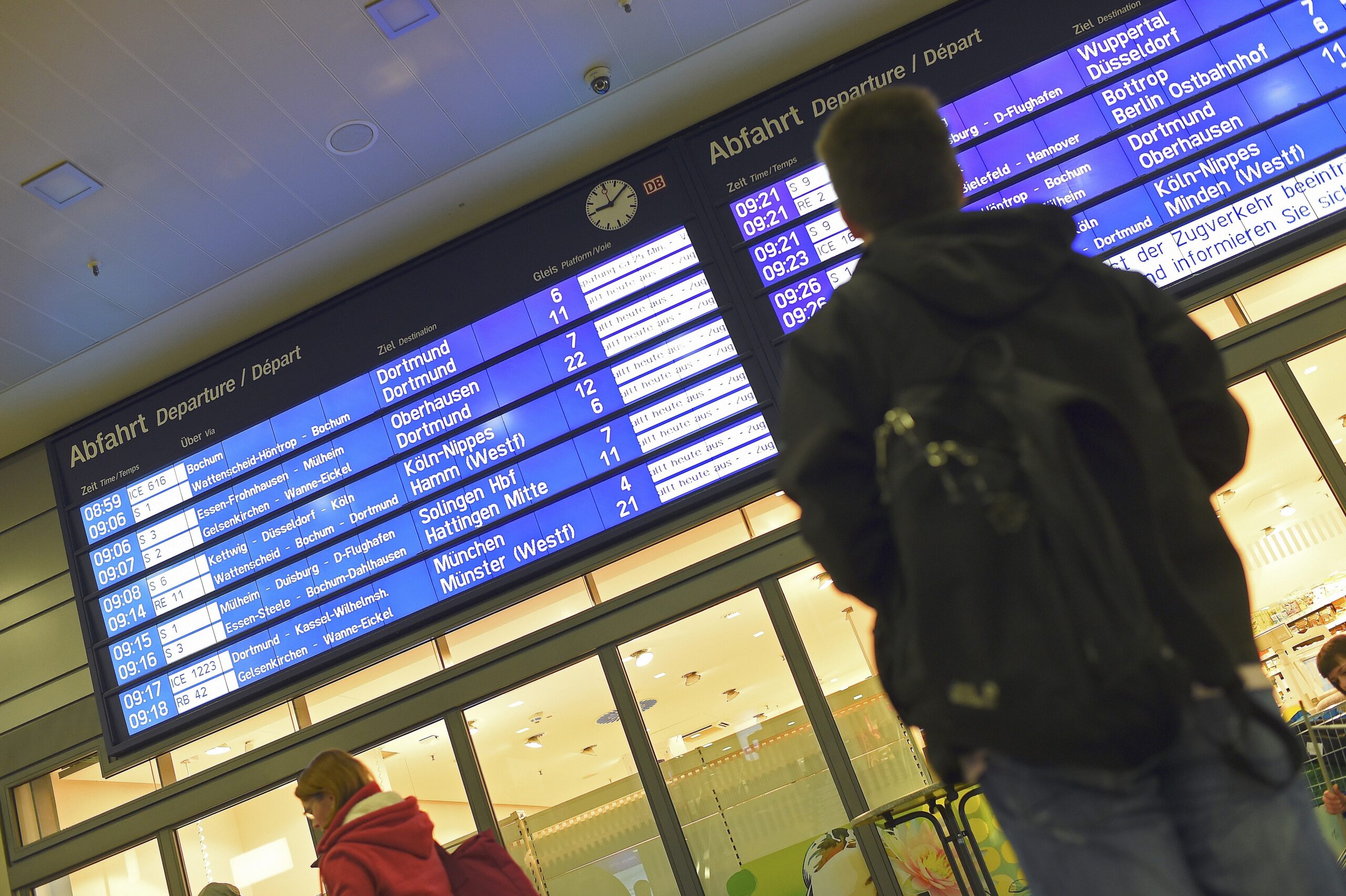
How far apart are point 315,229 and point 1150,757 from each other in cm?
517

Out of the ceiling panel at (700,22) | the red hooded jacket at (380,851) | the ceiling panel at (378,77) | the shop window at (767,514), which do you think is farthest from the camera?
the shop window at (767,514)

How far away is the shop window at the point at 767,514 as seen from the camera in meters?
4.98

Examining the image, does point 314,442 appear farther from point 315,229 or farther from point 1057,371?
point 1057,371

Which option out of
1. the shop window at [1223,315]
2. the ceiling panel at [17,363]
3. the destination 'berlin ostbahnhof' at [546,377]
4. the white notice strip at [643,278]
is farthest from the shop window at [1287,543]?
the ceiling panel at [17,363]

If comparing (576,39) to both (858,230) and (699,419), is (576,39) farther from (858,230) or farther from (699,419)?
(858,230)

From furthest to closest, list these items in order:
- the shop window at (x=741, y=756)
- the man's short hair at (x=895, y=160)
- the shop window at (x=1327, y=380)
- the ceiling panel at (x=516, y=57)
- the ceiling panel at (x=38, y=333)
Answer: the ceiling panel at (x=38, y=333) < the shop window at (x=1327, y=380) < the shop window at (x=741, y=756) < the ceiling panel at (x=516, y=57) < the man's short hair at (x=895, y=160)

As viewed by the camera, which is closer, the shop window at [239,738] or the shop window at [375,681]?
the shop window at [375,681]

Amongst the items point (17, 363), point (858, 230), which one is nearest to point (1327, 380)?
point (858, 230)

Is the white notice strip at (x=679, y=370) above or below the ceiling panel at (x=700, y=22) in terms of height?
below

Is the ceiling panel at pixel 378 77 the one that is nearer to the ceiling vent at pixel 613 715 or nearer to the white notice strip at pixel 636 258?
the white notice strip at pixel 636 258

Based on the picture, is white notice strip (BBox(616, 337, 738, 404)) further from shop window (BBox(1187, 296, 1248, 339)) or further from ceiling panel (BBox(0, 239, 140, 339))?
ceiling panel (BBox(0, 239, 140, 339))

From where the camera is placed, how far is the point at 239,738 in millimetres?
5391

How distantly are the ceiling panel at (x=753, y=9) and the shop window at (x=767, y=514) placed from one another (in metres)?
2.38

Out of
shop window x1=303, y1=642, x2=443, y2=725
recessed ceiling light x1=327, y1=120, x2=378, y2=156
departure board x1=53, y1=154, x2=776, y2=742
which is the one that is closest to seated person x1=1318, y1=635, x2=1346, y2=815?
departure board x1=53, y1=154, x2=776, y2=742
